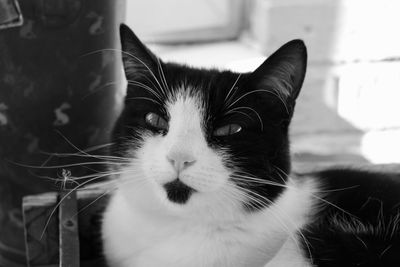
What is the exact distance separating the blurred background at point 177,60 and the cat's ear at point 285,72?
1.05 ft

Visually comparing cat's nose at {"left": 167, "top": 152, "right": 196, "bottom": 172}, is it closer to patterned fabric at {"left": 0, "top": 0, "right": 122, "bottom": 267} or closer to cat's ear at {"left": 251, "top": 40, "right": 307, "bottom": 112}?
cat's ear at {"left": 251, "top": 40, "right": 307, "bottom": 112}

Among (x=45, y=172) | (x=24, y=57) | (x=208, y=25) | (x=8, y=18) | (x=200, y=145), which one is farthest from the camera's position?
(x=208, y=25)

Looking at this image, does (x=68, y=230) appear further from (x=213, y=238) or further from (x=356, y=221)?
(x=356, y=221)

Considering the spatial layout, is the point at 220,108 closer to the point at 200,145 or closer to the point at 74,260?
the point at 200,145

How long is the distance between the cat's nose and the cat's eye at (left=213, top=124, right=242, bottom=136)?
8cm

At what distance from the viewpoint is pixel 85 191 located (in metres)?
1.12

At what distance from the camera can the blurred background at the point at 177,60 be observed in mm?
1117

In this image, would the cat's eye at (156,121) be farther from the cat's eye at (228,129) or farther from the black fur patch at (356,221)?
the black fur patch at (356,221)

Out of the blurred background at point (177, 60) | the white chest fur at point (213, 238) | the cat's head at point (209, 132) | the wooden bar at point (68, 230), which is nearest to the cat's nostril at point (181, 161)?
the cat's head at point (209, 132)

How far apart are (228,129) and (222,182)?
0.30 feet

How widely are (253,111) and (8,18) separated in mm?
459

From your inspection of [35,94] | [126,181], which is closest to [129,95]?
[126,181]

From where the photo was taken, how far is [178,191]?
84 cm

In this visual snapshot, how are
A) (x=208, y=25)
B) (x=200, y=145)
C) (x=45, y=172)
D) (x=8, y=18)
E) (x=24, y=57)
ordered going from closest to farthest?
(x=200, y=145)
(x=8, y=18)
(x=24, y=57)
(x=45, y=172)
(x=208, y=25)
